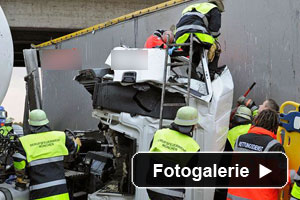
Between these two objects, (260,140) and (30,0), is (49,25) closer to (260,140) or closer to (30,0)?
(30,0)

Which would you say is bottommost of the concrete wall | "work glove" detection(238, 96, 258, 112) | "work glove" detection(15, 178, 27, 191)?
"work glove" detection(15, 178, 27, 191)

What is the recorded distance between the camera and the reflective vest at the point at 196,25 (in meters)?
4.04

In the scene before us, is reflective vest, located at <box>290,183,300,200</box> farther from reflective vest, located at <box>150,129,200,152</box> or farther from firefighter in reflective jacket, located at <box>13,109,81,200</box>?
firefighter in reflective jacket, located at <box>13,109,81,200</box>

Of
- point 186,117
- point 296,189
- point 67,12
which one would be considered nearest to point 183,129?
point 186,117

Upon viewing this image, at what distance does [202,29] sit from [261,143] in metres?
1.56

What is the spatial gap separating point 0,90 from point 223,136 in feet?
6.55

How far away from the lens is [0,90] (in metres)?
3.03

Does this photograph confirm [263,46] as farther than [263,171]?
Yes

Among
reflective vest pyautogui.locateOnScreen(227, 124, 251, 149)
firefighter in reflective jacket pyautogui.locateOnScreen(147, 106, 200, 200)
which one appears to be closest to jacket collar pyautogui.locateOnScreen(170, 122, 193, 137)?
firefighter in reflective jacket pyautogui.locateOnScreen(147, 106, 200, 200)

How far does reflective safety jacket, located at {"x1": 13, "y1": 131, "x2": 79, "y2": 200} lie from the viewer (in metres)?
3.60

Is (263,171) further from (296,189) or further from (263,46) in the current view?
(263,46)

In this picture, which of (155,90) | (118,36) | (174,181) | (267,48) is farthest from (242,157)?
(118,36)

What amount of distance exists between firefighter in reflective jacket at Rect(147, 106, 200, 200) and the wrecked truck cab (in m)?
0.54

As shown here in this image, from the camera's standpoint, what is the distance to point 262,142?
2.94 metres
